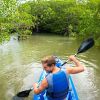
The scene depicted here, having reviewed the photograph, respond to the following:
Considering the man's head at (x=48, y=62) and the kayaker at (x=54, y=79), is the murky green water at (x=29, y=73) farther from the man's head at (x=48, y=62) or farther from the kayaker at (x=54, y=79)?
the man's head at (x=48, y=62)

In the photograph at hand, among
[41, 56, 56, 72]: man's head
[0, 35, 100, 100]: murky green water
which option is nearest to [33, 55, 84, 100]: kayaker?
[41, 56, 56, 72]: man's head

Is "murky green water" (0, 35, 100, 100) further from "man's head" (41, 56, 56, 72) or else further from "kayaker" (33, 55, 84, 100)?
"man's head" (41, 56, 56, 72)

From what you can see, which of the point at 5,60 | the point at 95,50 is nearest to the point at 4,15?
the point at 5,60

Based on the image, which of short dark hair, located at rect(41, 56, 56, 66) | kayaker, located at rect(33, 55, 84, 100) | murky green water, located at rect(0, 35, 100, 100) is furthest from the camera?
murky green water, located at rect(0, 35, 100, 100)

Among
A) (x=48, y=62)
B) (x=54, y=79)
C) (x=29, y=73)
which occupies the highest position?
(x=48, y=62)

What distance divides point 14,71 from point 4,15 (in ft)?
10.6

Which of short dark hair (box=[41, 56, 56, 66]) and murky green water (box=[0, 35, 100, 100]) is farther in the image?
murky green water (box=[0, 35, 100, 100])

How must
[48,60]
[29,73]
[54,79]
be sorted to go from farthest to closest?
[29,73] → [54,79] → [48,60]

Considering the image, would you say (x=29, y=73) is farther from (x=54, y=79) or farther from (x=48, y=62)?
(x=48, y=62)

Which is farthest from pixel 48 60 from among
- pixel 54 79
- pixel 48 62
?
pixel 54 79

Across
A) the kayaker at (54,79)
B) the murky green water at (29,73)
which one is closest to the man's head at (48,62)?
the kayaker at (54,79)

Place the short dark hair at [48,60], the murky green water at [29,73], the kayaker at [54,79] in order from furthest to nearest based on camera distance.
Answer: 1. the murky green water at [29,73]
2. the kayaker at [54,79]
3. the short dark hair at [48,60]

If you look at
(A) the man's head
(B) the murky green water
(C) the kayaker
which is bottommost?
(B) the murky green water

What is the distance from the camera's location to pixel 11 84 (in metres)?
13.3
